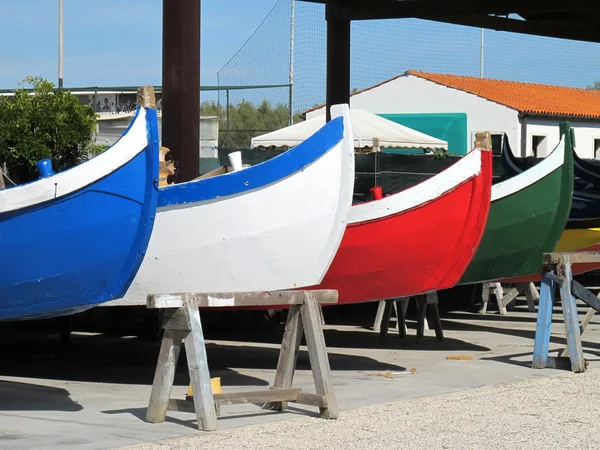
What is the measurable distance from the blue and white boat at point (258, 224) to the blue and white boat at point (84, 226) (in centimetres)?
63

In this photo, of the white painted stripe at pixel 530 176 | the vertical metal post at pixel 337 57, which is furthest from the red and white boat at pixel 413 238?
the vertical metal post at pixel 337 57

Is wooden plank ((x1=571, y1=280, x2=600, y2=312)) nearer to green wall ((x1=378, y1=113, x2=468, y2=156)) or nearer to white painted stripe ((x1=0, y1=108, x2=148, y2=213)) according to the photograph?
white painted stripe ((x1=0, y1=108, x2=148, y2=213))

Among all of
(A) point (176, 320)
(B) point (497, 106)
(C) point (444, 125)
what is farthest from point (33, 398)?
(B) point (497, 106)

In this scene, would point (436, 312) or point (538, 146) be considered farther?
point (538, 146)

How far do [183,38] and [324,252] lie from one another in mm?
3089

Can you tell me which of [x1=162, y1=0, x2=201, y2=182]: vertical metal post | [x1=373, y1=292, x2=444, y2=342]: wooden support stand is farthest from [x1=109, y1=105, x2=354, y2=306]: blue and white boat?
[x1=373, y1=292, x2=444, y2=342]: wooden support stand

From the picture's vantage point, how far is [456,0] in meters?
17.6

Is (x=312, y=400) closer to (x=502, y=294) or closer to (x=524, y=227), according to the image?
(x=524, y=227)

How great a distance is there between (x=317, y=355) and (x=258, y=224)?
4.63ft

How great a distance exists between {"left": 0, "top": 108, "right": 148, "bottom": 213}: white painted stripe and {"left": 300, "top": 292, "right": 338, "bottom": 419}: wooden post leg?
1.57 meters

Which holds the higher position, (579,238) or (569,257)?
(569,257)

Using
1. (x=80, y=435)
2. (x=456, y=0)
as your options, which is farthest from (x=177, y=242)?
(x=456, y=0)

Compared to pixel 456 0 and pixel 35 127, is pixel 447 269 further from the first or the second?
pixel 456 0

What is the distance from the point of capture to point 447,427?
7266 millimetres
